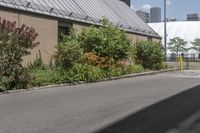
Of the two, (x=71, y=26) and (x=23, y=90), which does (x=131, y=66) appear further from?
(x=23, y=90)

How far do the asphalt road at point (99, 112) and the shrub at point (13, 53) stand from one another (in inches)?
50.1

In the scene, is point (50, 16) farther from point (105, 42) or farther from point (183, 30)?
point (183, 30)

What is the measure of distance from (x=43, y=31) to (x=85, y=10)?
8.22 meters

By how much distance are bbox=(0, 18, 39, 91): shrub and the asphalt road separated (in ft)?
4.18

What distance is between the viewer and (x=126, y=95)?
17.4m

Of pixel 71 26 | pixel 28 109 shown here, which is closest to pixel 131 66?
pixel 71 26

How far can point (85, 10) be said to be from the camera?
3478 centimetres

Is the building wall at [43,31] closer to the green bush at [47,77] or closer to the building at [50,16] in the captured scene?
the building at [50,16]

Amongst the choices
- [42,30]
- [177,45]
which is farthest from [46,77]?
[177,45]

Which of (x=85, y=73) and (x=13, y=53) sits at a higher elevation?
(x=13, y=53)

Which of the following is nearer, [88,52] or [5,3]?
[5,3]

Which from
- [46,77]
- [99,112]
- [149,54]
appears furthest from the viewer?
[149,54]

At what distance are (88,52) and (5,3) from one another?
19.7 feet

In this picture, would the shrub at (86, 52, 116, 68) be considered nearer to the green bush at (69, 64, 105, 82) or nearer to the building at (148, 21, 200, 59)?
the green bush at (69, 64, 105, 82)
